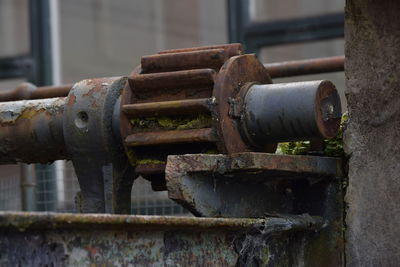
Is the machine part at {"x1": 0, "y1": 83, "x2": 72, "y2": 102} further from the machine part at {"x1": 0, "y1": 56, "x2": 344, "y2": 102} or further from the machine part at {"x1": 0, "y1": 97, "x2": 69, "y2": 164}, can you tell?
the machine part at {"x1": 0, "y1": 97, "x2": 69, "y2": 164}

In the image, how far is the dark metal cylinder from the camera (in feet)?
8.55

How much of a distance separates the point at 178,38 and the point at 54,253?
22.3 feet

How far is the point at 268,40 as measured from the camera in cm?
632

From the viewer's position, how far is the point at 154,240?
2.13 metres

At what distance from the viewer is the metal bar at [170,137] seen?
255 cm

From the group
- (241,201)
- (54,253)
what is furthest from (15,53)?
(54,253)

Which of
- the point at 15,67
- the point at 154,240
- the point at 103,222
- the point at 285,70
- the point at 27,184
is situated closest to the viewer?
the point at 103,222

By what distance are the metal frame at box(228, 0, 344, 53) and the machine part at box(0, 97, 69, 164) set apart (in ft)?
11.3

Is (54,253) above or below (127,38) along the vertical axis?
below

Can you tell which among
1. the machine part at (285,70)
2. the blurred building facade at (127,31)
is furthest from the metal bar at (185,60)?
the blurred building facade at (127,31)

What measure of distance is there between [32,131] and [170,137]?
1.63 feet

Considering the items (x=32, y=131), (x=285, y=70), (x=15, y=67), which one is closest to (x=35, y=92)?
(x=285, y=70)

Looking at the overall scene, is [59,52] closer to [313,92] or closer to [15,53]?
[15,53]

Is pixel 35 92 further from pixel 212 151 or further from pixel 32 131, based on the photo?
pixel 212 151
